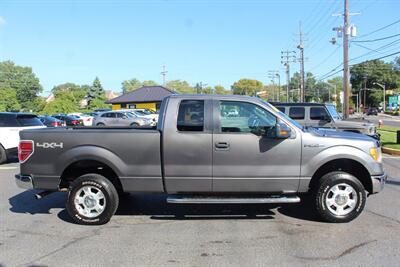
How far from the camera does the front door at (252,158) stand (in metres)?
5.61

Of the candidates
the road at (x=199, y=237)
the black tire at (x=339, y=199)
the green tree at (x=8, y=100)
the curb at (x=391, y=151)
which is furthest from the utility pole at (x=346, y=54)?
the green tree at (x=8, y=100)

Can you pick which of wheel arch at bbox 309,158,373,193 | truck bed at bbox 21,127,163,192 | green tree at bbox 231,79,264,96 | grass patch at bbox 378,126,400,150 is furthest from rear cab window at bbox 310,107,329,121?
green tree at bbox 231,79,264,96

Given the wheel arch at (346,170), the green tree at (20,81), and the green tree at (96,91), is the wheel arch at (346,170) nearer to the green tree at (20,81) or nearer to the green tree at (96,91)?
the green tree at (96,91)

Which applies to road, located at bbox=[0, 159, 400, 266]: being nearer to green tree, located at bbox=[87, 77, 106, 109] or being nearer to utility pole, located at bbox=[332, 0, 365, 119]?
utility pole, located at bbox=[332, 0, 365, 119]

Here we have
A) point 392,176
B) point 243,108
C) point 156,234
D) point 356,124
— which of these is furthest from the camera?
point 356,124

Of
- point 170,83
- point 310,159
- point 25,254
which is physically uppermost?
point 170,83

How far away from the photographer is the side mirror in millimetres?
5535

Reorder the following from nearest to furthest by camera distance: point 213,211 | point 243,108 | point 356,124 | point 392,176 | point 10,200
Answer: point 243,108, point 213,211, point 10,200, point 392,176, point 356,124

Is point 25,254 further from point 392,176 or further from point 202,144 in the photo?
point 392,176

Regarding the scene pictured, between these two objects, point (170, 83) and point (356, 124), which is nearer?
point (356, 124)

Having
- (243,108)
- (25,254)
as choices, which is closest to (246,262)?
(243,108)

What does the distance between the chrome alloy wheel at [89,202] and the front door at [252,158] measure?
1725 millimetres

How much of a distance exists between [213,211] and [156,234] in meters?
1.37

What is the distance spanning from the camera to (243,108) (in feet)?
18.9
